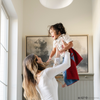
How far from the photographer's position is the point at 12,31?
2.44 meters

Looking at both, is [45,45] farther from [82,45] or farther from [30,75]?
[30,75]

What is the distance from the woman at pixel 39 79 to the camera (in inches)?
62.0

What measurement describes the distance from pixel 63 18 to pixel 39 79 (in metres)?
1.78

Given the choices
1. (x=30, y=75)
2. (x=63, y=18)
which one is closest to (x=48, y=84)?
(x=30, y=75)

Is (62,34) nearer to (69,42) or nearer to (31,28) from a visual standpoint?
(69,42)

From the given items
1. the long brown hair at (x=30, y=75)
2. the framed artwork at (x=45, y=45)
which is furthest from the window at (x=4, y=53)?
the framed artwork at (x=45, y=45)

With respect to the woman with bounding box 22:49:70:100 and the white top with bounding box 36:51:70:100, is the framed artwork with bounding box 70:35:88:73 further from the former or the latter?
the white top with bounding box 36:51:70:100

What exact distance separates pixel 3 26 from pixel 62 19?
1.28 meters

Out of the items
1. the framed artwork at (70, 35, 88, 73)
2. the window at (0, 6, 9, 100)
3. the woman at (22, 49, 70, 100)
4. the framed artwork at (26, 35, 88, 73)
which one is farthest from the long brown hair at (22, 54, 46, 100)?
the framed artwork at (70, 35, 88, 73)

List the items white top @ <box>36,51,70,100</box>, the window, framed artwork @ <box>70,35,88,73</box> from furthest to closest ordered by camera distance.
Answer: framed artwork @ <box>70,35,88,73</box>
the window
white top @ <box>36,51,70,100</box>

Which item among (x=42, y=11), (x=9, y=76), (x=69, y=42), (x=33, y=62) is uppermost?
(x=42, y=11)

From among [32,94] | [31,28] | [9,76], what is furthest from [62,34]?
[31,28]

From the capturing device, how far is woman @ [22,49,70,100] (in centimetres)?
158

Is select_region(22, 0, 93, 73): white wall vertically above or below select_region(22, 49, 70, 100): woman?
above
